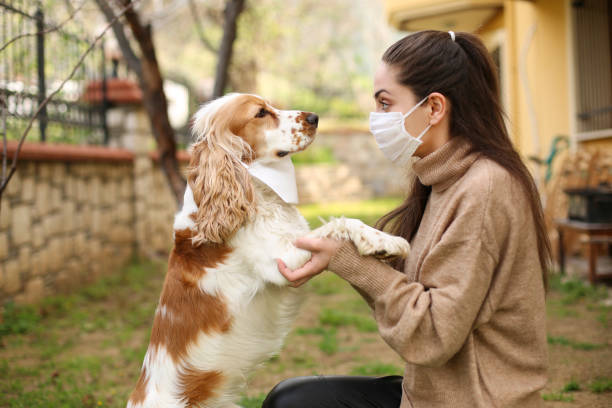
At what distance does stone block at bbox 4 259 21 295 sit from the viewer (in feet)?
16.6

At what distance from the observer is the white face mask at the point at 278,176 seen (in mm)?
2369

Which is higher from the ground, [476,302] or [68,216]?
[68,216]

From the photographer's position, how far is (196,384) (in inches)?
85.4

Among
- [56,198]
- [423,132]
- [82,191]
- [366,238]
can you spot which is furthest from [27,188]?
[423,132]

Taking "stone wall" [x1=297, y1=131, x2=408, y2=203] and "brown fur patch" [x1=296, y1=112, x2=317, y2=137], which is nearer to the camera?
"brown fur patch" [x1=296, y1=112, x2=317, y2=137]

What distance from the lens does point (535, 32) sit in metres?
7.81

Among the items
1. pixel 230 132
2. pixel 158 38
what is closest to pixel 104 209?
pixel 230 132

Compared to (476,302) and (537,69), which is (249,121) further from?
(537,69)

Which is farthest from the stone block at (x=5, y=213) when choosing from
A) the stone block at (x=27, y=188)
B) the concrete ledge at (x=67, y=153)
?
the concrete ledge at (x=67, y=153)

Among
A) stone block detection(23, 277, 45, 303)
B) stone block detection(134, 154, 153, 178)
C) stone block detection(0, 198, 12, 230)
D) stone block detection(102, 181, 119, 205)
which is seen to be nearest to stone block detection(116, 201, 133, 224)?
stone block detection(102, 181, 119, 205)

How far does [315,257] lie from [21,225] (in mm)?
4347

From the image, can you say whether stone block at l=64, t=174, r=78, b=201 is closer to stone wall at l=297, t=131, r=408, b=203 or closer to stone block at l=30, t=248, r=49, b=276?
stone block at l=30, t=248, r=49, b=276

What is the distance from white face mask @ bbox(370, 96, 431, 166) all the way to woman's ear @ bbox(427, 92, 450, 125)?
28 millimetres

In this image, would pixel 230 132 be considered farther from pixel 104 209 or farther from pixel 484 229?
pixel 104 209
